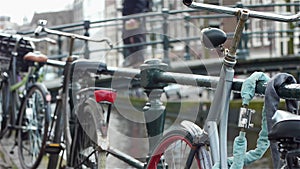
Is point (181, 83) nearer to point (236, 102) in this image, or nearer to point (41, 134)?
point (41, 134)

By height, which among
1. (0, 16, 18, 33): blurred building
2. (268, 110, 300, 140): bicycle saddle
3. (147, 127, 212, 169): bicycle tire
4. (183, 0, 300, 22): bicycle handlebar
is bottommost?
(147, 127, 212, 169): bicycle tire

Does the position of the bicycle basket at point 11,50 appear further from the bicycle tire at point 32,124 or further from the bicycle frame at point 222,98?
the bicycle frame at point 222,98

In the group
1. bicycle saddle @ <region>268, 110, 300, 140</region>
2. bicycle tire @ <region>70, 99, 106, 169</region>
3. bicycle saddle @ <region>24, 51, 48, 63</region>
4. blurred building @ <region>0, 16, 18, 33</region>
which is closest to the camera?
bicycle saddle @ <region>268, 110, 300, 140</region>

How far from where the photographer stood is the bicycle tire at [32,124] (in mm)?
5340

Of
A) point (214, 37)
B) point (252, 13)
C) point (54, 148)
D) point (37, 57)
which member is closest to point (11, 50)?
point (37, 57)

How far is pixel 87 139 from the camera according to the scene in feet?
13.5

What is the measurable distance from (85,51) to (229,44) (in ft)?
15.1

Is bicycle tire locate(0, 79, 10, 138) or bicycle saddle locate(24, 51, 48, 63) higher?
bicycle saddle locate(24, 51, 48, 63)

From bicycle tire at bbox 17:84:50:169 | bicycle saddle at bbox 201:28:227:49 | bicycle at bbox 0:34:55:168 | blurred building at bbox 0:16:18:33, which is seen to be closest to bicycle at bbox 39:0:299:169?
bicycle saddle at bbox 201:28:227:49

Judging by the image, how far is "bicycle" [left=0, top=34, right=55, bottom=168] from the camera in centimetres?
555

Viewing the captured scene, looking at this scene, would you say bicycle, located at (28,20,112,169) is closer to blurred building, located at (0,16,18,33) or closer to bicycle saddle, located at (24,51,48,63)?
bicycle saddle, located at (24,51,48,63)

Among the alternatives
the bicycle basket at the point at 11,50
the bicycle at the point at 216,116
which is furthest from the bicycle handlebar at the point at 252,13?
the bicycle basket at the point at 11,50

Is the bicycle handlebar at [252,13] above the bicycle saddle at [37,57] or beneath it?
beneath

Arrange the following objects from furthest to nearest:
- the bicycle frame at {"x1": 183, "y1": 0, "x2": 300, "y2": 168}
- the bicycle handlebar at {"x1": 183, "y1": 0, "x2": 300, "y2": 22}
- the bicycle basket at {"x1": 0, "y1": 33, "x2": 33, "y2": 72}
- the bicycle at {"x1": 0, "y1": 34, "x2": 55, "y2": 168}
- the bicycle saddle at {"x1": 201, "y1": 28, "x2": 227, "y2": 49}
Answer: the bicycle basket at {"x1": 0, "y1": 33, "x2": 33, "y2": 72} < the bicycle at {"x1": 0, "y1": 34, "x2": 55, "y2": 168} < the bicycle saddle at {"x1": 201, "y1": 28, "x2": 227, "y2": 49} < the bicycle frame at {"x1": 183, "y1": 0, "x2": 300, "y2": 168} < the bicycle handlebar at {"x1": 183, "y1": 0, "x2": 300, "y2": 22}
